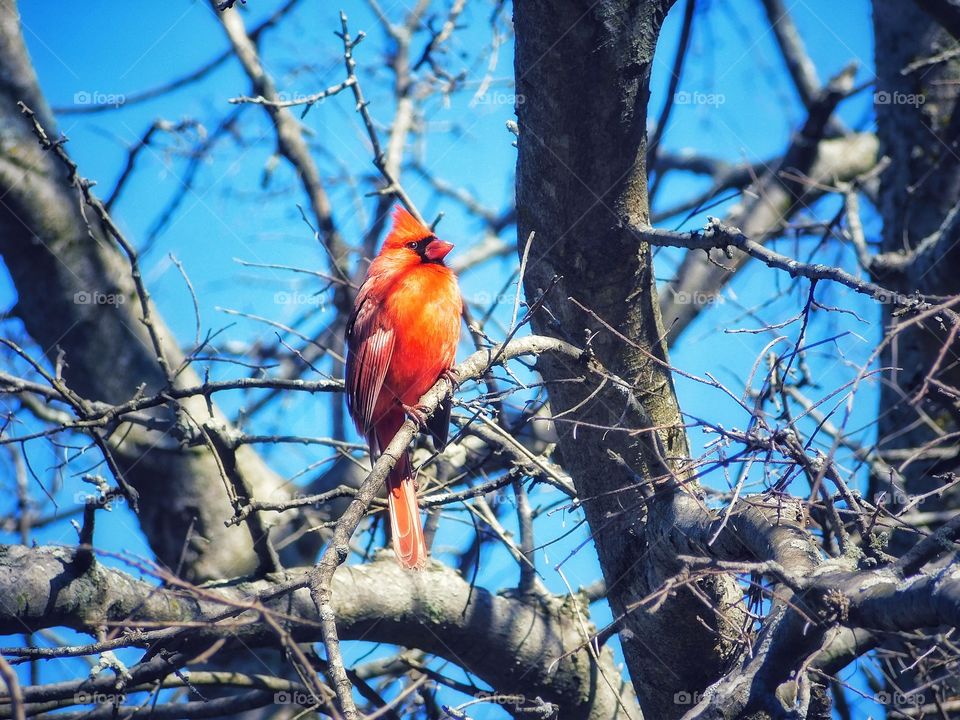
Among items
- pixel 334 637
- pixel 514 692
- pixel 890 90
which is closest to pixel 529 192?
pixel 334 637

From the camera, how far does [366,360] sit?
4203mm

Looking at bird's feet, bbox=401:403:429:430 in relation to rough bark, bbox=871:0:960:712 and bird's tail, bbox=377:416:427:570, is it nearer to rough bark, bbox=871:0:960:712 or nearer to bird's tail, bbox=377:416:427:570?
bird's tail, bbox=377:416:427:570

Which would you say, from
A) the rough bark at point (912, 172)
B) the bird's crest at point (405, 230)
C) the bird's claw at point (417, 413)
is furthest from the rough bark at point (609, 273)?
the rough bark at point (912, 172)

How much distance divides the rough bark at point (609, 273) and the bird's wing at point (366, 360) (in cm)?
98

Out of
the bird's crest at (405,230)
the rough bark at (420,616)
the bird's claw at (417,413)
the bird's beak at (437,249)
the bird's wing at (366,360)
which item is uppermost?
the bird's crest at (405,230)

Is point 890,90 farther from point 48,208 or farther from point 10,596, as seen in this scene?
point 10,596

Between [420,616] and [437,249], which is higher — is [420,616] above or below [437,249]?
below

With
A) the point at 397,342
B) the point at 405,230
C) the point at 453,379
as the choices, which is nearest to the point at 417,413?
the point at 453,379

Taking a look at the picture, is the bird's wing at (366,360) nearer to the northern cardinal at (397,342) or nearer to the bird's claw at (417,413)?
the northern cardinal at (397,342)

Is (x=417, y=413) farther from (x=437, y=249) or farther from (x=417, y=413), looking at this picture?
(x=437, y=249)

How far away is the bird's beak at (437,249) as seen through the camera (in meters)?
4.51

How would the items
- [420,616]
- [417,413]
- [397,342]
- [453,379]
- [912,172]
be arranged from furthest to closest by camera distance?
[912,172] < [397,342] < [420,616] < [453,379] < [417,413]

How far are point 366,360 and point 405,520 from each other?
91cm

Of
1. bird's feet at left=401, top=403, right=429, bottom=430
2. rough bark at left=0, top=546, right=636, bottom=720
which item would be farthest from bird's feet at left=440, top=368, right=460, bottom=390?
rough bark at left=0, top=546, right=636, bottom=720
